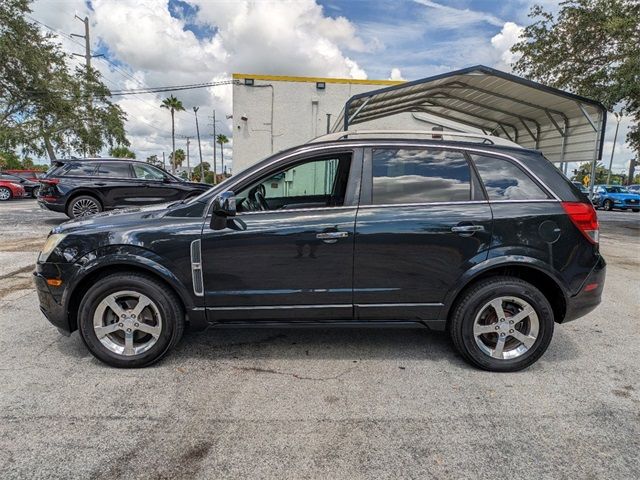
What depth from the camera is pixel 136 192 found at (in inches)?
411

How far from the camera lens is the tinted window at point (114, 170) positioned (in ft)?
33.8

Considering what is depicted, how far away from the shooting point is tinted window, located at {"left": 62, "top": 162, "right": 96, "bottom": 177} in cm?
1016

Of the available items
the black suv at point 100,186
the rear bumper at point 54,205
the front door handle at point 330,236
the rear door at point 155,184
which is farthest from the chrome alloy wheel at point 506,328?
the rear bumper at point 54,205

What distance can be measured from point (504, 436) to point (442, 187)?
1.80m

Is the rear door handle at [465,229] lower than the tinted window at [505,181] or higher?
lower

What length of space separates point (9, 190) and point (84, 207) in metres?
13.4

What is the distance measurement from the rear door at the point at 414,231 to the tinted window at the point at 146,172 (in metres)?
8.96

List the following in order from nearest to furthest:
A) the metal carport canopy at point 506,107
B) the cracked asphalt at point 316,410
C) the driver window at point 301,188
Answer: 1. the cracked asphalt at point 316,410
2. the driver window at point 301,188
3. the metal carport canopy at point 506,107

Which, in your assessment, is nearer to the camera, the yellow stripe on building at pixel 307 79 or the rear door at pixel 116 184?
the rear door at pixel 116 184

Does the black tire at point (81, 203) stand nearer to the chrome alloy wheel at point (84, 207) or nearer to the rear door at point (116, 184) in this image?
the chrome alloy wheel at point (84, 207)

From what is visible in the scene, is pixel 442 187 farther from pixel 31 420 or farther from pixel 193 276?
pixel 31 420

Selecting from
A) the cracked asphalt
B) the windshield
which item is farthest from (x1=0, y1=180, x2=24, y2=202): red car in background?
the windshield

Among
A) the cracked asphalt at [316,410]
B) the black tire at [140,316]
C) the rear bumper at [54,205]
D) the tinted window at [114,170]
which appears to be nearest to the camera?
the cracked asphalt at [316,410]

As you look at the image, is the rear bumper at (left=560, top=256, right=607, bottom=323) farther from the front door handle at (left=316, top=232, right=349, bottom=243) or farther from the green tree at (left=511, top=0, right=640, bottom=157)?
the green tree at (left=511, top=0, right=640, bottom=157)
